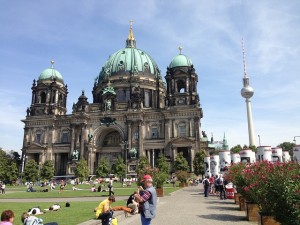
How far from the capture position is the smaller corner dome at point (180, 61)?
7838cm

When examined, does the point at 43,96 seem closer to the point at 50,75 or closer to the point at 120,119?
the point at 50,75

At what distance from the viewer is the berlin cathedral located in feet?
239

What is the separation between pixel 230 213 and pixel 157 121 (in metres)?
60.0

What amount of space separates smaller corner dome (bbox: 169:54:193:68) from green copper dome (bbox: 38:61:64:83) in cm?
3506

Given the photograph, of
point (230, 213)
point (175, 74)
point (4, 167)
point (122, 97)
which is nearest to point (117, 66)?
point (122, 97)

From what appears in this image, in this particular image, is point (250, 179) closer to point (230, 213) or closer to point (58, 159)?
point (230, 213)

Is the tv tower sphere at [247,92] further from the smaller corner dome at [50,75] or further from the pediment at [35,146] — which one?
the pediment at [35,146]

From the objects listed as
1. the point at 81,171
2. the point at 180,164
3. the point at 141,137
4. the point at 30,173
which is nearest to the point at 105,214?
the point at 180,164

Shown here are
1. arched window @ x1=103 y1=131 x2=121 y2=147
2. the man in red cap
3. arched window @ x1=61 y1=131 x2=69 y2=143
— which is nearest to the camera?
the man in red cap

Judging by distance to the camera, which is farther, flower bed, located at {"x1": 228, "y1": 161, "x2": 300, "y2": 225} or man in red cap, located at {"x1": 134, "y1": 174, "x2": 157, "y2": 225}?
flower bed, located at {"x1": 228, "y1": 161, "x2": 300, "y2": 225}

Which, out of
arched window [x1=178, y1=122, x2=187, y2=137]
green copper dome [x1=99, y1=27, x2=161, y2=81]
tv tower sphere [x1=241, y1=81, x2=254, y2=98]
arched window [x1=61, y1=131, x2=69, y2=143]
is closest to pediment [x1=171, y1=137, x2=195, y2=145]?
arched window [x1=178, y1=122, x2=187, y2=137]

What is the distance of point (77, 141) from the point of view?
77875 mm

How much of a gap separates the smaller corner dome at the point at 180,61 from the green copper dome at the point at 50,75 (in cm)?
3506

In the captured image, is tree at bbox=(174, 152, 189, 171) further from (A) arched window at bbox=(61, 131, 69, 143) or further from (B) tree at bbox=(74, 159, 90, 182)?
(A) arched window at bbox=(61, 131, 69, 143)
